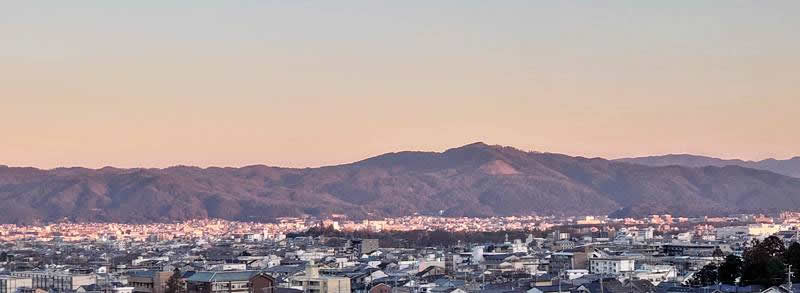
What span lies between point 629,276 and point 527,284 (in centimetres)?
523

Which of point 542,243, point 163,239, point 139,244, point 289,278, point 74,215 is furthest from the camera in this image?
point 74,215

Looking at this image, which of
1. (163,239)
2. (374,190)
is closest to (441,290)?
(163,239)

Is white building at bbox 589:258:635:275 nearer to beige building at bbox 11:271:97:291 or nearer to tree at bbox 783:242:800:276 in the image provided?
tree at bbox 783:242:800:276

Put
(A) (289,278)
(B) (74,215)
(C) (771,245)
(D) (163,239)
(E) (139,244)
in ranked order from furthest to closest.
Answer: (B) (74,215) < (D) (163,239) < (E) (139,244) < (A) (289,278) < (C) (771,245)

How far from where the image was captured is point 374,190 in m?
194

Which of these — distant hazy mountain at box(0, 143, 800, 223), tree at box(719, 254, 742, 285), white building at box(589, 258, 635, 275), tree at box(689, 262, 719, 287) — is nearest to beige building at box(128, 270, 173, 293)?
white building at box(589, 258, 635, 275)

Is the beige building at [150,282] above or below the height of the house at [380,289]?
above

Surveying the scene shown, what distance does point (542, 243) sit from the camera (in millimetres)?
67375

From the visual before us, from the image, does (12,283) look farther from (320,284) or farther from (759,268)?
(759,268)

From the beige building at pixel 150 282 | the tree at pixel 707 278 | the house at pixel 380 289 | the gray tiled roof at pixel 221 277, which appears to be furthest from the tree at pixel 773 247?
the beige building at pixel 150 282

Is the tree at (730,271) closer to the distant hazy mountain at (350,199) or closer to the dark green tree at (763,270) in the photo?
the dark green tree at (763,270)

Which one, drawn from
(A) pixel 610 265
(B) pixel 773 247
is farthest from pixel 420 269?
(B) pixel 773 247

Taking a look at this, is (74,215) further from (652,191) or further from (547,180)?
(652,191)

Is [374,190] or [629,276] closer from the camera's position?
[629,276]
